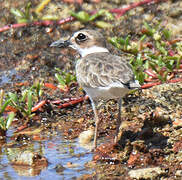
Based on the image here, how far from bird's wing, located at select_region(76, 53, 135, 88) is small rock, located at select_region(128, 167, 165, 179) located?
92cm

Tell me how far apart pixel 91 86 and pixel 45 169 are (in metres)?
1.03

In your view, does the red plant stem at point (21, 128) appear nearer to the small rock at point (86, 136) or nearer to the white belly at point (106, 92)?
the small rock at point (86, 136)

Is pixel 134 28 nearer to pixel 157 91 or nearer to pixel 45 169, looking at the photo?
pixel 157 91

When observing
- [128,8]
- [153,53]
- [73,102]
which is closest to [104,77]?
[73,102]

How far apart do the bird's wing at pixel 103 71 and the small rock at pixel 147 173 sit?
3.01 ft

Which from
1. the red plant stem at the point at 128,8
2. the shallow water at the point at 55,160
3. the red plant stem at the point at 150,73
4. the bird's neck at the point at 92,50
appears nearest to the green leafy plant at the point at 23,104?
the shallow water at the point at 55,160

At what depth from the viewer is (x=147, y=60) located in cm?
739

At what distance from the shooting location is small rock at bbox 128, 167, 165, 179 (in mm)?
4695

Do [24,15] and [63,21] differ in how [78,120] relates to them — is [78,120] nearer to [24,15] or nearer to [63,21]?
[63,21]

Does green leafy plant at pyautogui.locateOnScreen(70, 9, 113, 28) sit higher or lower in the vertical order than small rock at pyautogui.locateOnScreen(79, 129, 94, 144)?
higher

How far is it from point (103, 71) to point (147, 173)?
4.22 ft

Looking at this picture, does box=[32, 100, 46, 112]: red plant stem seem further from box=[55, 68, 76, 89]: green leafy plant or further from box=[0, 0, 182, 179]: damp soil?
box=[55, 68, 76, 89]: green leafy plant

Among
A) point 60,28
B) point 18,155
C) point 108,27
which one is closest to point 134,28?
point 108,27

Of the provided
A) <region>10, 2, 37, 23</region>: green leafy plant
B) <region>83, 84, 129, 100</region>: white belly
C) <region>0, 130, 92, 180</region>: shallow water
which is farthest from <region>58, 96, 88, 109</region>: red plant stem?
<region>10, 2, 37, 23</region>: green leafy plant
